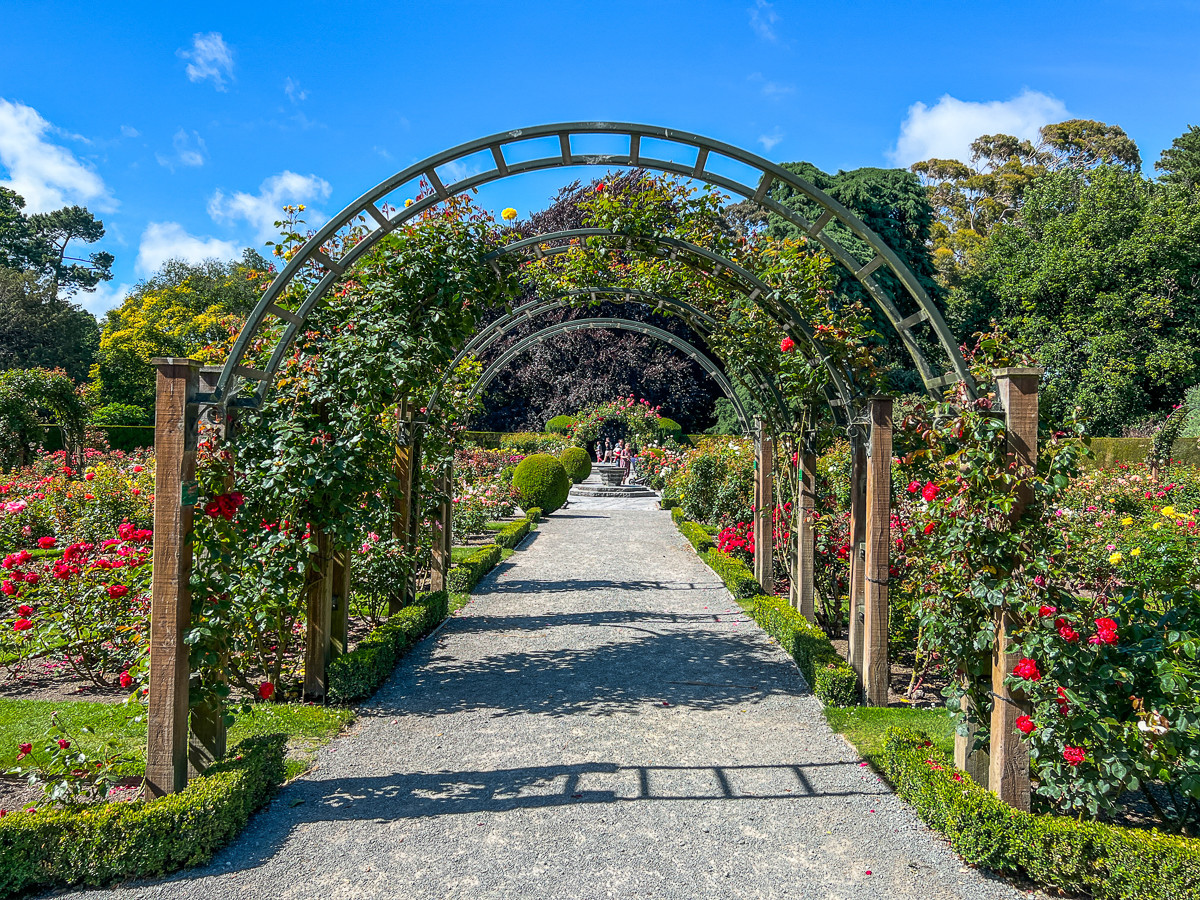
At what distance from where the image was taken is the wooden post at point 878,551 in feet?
14.2

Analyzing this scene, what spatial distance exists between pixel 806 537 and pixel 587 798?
3.58 metres

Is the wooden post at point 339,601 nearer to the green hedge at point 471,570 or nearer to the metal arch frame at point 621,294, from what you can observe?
the metal arch frame at point 621,294

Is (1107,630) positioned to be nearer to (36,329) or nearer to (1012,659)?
(1012,659)

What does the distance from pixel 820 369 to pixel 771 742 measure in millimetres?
2586

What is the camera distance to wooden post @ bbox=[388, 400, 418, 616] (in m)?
6.39

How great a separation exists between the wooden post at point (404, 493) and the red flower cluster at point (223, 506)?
2.93 meters

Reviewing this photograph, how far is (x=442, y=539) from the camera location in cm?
771

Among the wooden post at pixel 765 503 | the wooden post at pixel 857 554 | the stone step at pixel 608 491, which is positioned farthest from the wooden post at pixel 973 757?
the stone step at pixel 608 491

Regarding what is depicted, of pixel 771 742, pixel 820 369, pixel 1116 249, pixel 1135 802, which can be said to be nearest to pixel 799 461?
pixel 820 369

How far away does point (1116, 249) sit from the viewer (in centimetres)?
2039

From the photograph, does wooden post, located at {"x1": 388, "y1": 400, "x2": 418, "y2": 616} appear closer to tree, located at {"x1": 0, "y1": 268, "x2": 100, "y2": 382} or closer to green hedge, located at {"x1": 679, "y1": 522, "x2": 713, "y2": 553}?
green hedge, located at {"x1": 679, "y1": 522, "x2": 713, "y2": 553}

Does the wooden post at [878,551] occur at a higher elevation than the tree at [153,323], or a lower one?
lower

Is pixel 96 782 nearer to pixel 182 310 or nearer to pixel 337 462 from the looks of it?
pixel 337 462

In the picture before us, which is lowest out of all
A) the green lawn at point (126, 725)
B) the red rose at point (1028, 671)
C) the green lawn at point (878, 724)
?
the green lawn at point (126, 725)
